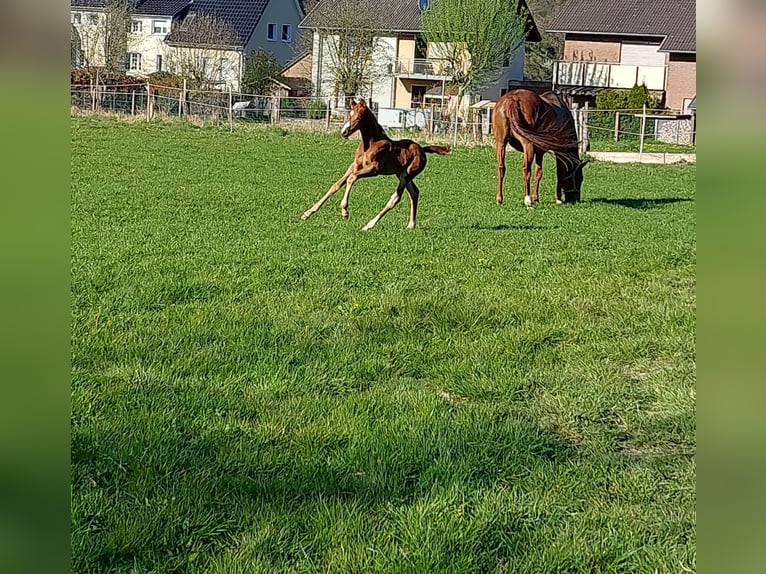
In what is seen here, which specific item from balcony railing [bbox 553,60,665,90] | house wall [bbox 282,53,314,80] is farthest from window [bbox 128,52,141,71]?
balcony railing [bbox 553,60,665,90]

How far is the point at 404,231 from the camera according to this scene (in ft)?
36.2

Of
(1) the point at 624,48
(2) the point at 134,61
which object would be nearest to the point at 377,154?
(1) the point at 624,48

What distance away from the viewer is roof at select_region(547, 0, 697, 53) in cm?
4834

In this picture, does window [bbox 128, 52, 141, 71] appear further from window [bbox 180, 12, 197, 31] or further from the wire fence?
the wire fence

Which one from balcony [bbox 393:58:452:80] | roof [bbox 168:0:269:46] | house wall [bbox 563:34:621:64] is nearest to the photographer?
balcony [bbox 393:58:452:80]

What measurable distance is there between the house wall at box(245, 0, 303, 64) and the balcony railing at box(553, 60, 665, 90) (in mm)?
16150

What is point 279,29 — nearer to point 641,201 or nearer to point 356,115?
point 641,201

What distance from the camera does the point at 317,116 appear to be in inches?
1528

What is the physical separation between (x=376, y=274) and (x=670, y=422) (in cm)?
404

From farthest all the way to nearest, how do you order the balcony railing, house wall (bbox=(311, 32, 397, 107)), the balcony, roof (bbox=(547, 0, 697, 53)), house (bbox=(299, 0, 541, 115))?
the balcony
roof (bbox=(547, 0, 697, 53))
house wall (bbox=(311, 32, 397, 107))
the balcony railing
house (bbox=(299, 0, 541, 115))

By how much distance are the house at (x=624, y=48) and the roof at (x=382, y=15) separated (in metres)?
3.13

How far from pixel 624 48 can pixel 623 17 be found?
1614mm

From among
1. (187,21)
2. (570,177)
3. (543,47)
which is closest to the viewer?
(570,177)

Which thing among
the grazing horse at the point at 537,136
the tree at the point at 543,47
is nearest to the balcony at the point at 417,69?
the tree at the point at 543,47
